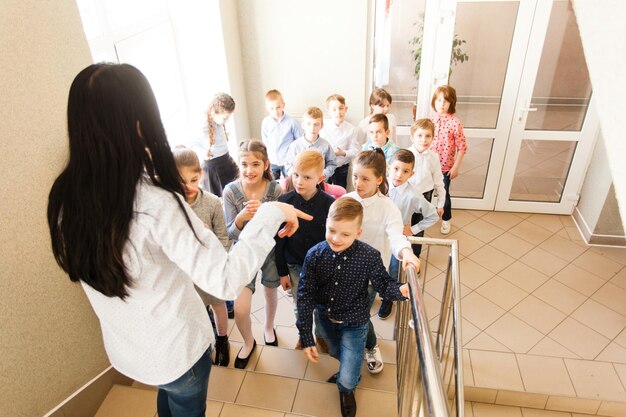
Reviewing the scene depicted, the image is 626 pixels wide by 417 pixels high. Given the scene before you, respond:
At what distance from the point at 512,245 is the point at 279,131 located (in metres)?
2.52

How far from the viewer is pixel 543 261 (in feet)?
13.5

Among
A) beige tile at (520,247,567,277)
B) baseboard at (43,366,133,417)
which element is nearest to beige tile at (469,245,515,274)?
beige tile at (520,247,567,277)

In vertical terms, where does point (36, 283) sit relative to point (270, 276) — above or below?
above

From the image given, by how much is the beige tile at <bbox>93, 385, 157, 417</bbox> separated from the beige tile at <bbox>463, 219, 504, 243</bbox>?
3.40 m

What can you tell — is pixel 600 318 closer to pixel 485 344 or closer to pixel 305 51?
pixel 485 344

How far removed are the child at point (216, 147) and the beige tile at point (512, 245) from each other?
2636 millimetres

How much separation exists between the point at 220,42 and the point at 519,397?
147 inches

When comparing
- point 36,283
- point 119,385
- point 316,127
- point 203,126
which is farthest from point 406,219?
point 36,283

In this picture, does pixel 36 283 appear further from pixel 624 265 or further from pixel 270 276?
pixel 624 265

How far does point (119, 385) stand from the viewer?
2.37 meters

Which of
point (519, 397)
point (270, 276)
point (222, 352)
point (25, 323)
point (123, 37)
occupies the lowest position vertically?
point (519, 397)

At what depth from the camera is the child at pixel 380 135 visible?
3455mm

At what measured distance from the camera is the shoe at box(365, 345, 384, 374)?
262 centimetres

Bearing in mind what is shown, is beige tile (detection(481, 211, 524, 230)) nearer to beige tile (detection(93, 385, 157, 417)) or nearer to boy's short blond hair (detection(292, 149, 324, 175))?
boy's short blond hair (detection(292, 149, 324, 175))
